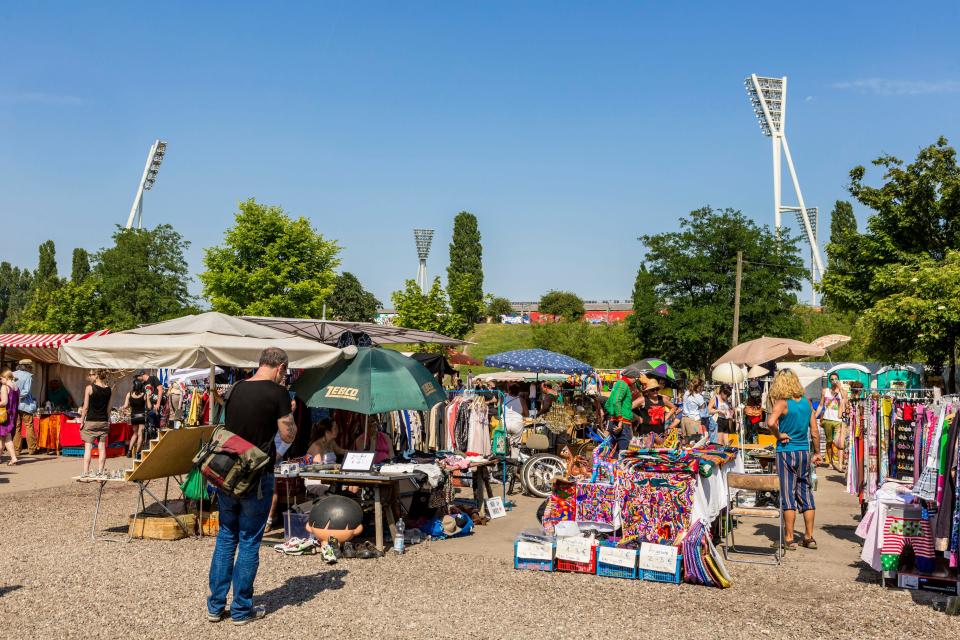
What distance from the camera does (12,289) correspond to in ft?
314

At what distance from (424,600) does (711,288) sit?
3847 cm

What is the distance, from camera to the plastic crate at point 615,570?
6945 mm

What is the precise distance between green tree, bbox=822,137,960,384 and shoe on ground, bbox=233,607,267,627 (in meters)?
22.3

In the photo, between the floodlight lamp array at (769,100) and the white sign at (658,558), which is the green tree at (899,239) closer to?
the white sign at (658,558)

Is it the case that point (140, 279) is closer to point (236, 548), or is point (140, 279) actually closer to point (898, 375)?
point (898, 375)

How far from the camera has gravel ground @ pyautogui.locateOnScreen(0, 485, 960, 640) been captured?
18.1 feet

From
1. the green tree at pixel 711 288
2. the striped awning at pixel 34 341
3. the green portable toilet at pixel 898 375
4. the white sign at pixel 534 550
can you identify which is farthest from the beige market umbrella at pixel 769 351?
the green tree at pixel 711 288

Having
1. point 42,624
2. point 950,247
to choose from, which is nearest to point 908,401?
point 42,624

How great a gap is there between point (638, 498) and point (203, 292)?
118 feet

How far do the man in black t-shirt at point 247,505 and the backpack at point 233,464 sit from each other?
3.2 inches

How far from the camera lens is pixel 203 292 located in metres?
40.0

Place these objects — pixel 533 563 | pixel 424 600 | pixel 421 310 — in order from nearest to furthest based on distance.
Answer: pixel 424 600
pixel 533 563
pixel 421 310

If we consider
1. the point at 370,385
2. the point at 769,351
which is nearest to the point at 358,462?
the point at 370,385

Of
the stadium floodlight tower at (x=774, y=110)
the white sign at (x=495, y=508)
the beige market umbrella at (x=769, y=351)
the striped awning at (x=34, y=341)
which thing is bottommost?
the white sign at (x=495, y=508)
